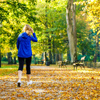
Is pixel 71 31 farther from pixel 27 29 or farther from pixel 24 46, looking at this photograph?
pixel 24 46

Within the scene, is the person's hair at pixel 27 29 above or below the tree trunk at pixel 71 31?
below

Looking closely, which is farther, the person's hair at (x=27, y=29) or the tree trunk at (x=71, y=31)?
the tree trunk at (x=71, y=31)

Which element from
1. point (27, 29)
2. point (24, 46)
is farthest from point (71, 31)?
point (24, 46)

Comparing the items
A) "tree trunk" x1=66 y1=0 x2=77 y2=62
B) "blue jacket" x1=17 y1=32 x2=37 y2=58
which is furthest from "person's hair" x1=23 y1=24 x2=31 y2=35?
"tree trunk" x1=66 y1=0 x2=77 y2=62

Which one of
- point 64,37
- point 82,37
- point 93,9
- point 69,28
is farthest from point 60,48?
point 93,9

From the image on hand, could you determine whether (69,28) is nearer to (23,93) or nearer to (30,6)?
(30,6)

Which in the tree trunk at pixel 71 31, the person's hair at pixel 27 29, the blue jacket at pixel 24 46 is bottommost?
the blue jacket at pixel 24 46

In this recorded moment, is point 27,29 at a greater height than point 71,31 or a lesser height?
lesser

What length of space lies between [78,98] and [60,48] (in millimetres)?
33332

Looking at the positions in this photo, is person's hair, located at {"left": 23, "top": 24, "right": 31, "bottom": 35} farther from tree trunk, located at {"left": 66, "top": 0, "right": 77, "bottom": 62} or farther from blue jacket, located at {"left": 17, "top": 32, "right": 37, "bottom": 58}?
tree trunk, located at {"left": 66, "top": 0, "right": 77, "bottom": 62}

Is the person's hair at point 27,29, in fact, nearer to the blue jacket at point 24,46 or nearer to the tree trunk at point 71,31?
the blue jacket at point 24,46

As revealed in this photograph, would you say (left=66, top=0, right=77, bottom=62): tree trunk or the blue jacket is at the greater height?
(left=66, top=0, right=77, bottom=62): tree trunk

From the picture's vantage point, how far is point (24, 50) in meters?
6.73

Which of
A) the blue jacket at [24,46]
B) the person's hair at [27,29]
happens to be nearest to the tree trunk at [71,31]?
the person's hair at [27,29]
